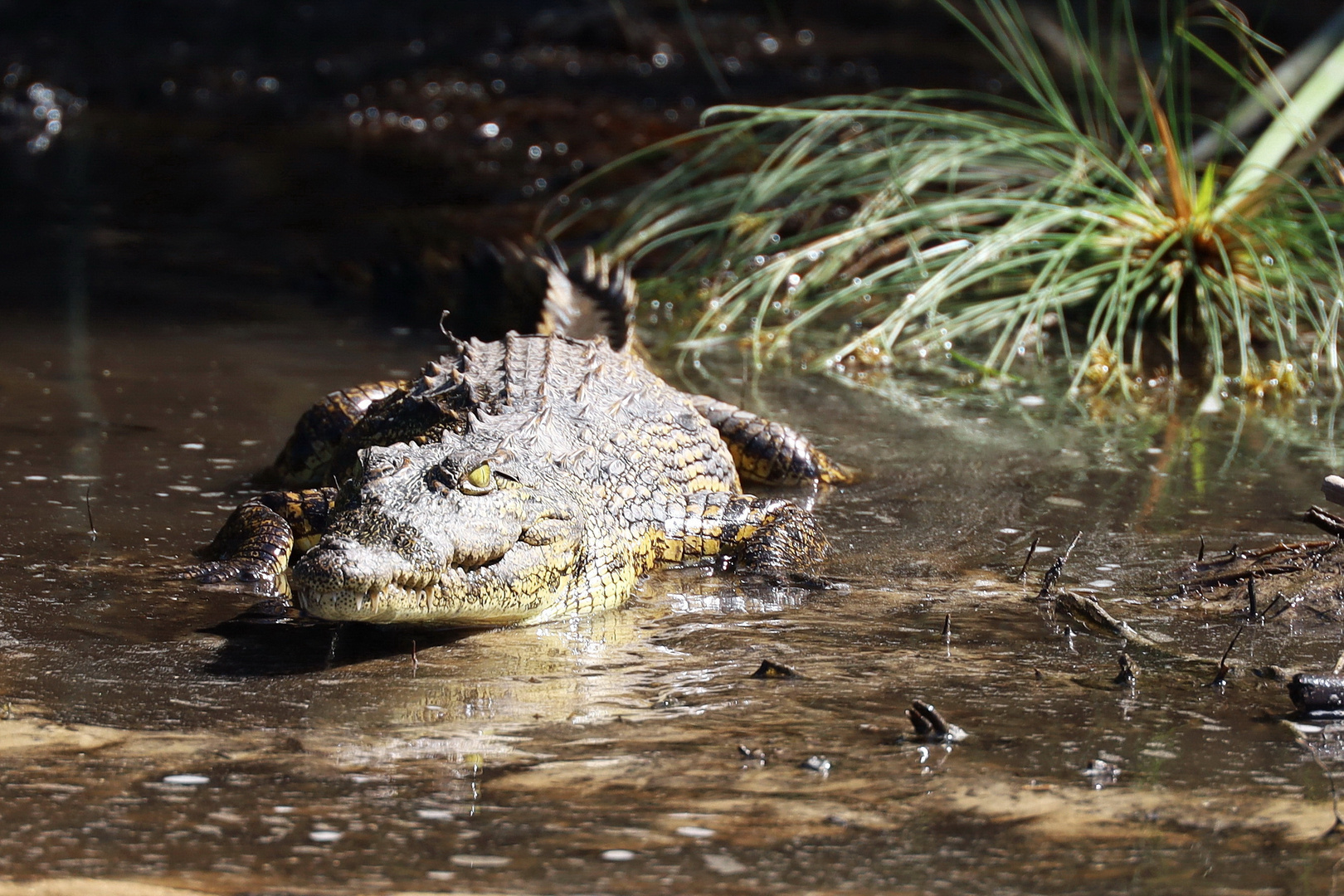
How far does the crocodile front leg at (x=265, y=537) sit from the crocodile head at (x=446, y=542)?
0.56m

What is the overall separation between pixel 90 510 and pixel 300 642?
4.10ft

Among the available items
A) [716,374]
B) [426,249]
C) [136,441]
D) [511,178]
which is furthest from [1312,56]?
[136,441]

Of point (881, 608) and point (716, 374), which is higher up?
point (716, 374)

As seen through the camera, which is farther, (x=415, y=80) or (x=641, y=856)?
(x=415, y=80)

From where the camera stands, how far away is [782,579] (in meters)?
3.74

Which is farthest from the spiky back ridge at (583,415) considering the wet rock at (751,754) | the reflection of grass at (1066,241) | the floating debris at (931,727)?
the reflection of grass at (1066,241)

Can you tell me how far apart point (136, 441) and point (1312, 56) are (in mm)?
6586

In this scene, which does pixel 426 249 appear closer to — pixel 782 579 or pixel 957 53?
pixel 782 579

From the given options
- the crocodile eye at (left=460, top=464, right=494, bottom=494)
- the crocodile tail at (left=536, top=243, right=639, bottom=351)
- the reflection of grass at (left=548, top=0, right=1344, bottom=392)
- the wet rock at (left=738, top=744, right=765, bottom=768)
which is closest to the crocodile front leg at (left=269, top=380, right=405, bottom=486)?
the crocodile tail at (left=536, top=243, right=639, bottom=351)

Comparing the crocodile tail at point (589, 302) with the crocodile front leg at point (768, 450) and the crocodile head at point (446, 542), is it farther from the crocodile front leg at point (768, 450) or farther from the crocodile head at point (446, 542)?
the crocodile head at point (446, 542)

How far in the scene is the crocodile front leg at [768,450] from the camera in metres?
4.90

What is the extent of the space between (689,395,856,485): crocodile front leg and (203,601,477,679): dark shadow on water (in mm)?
1864

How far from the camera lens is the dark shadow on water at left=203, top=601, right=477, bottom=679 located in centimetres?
296

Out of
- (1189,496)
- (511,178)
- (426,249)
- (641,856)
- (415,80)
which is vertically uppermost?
(415,80)
